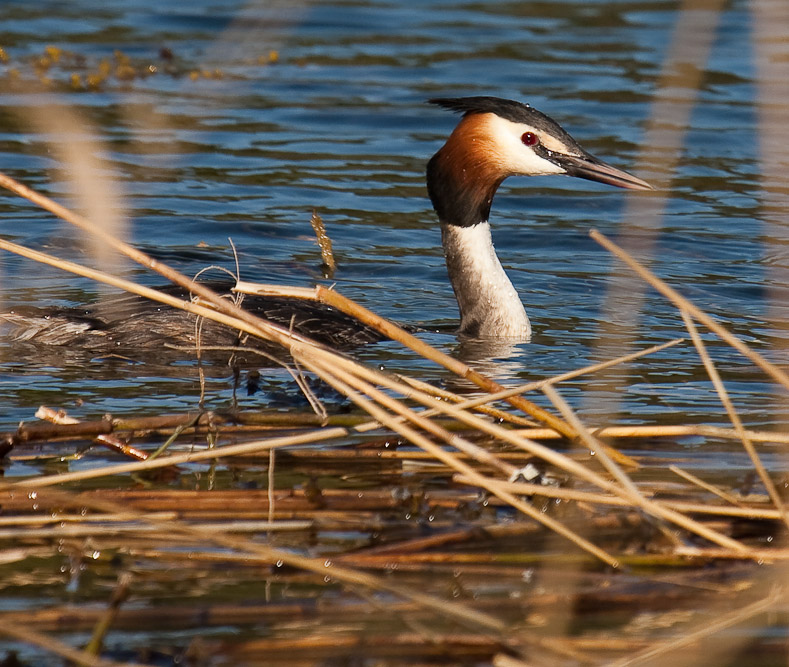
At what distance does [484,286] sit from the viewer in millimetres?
7145

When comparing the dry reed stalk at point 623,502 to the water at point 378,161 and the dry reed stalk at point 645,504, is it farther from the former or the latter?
the water at point 378,161

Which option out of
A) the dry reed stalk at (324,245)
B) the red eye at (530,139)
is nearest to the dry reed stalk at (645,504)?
the red eye at (530,139)

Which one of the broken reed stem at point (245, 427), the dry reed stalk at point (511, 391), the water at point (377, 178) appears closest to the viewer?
the dry reed stalk at point (511, 391)

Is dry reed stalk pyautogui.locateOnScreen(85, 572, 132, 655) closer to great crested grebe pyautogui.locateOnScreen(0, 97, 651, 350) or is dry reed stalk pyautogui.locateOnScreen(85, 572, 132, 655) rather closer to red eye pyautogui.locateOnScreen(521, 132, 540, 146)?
great crested grebe pyautogui.locateOnScreen(0, 97, 651, 350)

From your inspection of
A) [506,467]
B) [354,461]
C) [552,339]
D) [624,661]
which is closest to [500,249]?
[552,339]

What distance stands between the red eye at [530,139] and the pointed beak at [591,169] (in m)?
0.11

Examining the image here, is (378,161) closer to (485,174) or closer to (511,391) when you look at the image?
(485,174)

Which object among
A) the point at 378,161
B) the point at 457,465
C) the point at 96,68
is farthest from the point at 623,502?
the point at 96,68

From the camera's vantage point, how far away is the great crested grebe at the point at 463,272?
257 inches

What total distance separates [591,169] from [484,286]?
85 cm

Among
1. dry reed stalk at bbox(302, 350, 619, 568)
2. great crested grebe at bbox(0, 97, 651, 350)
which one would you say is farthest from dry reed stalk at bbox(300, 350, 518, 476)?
great crested grebe at bbox(0, 97, 651, 350)

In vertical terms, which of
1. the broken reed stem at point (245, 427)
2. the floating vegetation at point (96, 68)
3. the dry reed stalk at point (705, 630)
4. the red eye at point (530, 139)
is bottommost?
the dry reed stalk at point (705, 630)

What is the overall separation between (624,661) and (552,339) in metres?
4.07

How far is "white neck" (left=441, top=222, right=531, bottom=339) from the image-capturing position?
23.3ft
